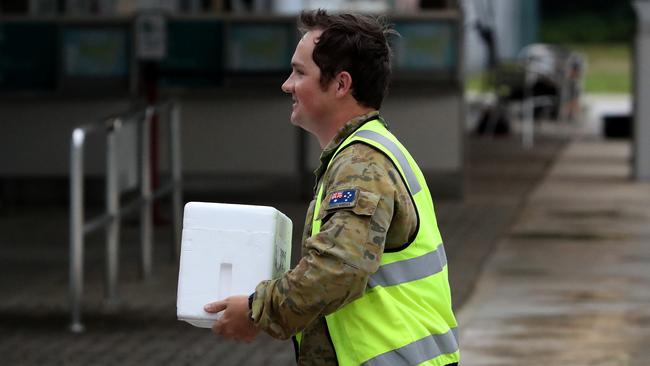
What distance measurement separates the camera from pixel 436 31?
14.6 meters

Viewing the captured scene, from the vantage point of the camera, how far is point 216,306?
132 inches

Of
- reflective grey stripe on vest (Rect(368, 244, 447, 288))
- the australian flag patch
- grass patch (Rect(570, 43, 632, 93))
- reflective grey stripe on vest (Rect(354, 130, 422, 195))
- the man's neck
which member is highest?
the man's neck

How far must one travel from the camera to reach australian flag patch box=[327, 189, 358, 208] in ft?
10.3

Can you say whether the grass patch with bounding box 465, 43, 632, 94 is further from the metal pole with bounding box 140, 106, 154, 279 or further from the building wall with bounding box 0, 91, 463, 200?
the metal pole with bounding box 140, 106, 154, 279

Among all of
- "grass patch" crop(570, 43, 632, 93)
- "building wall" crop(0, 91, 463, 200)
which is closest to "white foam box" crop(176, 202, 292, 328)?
"building wall" crop(0, 91, 463, 200)

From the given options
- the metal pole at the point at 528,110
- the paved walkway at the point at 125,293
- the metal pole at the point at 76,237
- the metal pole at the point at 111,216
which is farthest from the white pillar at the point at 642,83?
the metal pole at the point at 76,237

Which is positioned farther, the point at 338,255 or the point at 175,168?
the point at 175,168

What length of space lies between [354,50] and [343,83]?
0.08m

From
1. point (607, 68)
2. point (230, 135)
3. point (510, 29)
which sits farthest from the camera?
point (607, 68)

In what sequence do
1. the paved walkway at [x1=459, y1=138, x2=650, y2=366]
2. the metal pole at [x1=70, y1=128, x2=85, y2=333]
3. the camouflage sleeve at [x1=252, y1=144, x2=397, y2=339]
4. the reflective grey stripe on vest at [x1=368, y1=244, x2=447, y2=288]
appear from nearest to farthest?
the camouflage sleeve at [x1=252, y1=144, x2=397, y2=339] < the reflective grey stripe on vest at [x1=368, y1=244, x2=447, y2=288] < the paved walkway at [x1=459, y1=138, x2=650, y2=366] < the metal pole at [x1=70, y1=128, x2=85, y2=333]

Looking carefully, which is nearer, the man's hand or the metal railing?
the man's hand

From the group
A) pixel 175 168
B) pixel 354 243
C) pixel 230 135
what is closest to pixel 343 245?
pixel 354 243

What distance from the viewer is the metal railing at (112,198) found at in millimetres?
8305

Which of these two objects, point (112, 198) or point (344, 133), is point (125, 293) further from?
point (344, 133)
